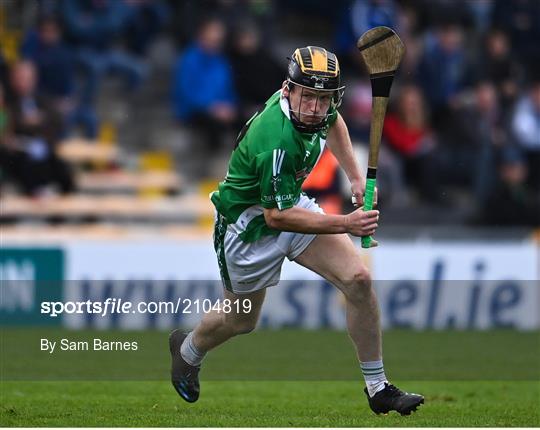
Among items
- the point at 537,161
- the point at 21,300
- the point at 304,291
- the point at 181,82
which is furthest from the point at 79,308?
the point at 537,161

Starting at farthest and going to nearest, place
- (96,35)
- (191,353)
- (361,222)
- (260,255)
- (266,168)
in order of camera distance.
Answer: (96,35) < (191,353) < (260,255) < (266,168) < (361,222)

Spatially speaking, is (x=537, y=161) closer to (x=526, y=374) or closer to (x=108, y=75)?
(x=108, y=75)

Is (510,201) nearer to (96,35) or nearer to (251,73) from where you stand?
A: (251,73)

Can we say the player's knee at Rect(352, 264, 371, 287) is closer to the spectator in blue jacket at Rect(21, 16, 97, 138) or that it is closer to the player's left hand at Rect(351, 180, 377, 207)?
the player's left hand at Rect(351, 180, 377, 207)

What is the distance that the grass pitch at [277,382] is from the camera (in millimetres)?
8188

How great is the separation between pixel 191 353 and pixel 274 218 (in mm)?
1409

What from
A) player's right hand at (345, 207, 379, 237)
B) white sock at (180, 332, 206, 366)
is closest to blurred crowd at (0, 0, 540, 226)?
white sock at (180, 332, 206, 366)

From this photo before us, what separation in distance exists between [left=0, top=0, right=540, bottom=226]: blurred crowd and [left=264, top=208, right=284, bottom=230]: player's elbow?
8.33 meters

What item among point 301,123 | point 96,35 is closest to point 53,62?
point 96,35

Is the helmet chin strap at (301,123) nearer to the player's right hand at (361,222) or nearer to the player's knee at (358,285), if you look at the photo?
the player's right hand at (361,222)

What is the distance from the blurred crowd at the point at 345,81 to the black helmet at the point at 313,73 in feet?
27.6

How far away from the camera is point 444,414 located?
8500 mm

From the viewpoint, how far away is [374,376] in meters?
8.20

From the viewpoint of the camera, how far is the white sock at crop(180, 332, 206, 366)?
8750 mm
